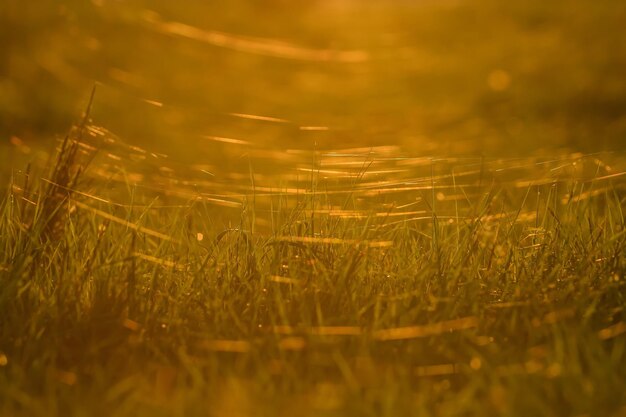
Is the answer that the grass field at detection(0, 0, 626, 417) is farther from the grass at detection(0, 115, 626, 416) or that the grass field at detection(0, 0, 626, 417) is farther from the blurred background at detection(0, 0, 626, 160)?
the blurred background at detection(0, 0, 626, 160)

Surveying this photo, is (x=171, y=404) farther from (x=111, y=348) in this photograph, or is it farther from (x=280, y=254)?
(x=280, y=254)

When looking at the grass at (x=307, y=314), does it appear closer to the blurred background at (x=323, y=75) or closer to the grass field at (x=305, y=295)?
the grass field at (x=305, y=295)

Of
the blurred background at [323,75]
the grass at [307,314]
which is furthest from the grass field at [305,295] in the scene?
the blurred background at [323,75]

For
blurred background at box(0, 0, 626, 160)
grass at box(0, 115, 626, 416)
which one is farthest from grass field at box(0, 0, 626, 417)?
blurred background at box(0, 0, 626, 160)

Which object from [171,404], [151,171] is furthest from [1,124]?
[171,404]

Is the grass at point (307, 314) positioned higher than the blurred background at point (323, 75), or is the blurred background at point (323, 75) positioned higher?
the blurred background at point (323, 75)

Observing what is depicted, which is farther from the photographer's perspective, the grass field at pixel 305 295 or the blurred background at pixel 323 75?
the blurred background at pixel 323 75
